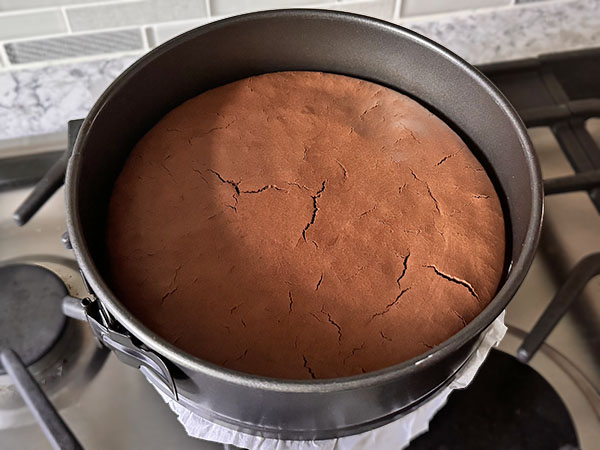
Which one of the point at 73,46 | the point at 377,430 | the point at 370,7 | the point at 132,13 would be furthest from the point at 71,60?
the point at 377,430

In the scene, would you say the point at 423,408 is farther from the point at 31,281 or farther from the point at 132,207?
the point at 31,281

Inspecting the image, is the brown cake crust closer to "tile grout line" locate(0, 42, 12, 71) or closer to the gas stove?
the gas stove

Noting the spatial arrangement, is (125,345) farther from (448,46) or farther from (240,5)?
(448,46)

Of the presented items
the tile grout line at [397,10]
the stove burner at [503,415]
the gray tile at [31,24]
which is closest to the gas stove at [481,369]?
the stove burner at [503,415]

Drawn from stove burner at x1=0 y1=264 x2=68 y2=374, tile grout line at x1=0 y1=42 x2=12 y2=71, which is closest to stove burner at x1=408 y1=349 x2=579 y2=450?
stove burner at x1=0 y1=264 x2=68 y2=374

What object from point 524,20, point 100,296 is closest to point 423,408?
point 100,296

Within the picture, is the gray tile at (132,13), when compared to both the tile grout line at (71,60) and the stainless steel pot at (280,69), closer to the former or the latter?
the tile grout line at (71,60)
